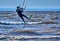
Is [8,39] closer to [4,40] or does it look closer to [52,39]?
[4,40]

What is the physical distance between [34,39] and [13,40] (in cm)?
174

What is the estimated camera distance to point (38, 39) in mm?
20234

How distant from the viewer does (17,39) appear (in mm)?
20453

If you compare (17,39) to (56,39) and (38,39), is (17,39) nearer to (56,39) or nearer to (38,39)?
(38,39)

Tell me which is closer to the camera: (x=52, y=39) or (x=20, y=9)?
(x=52, y=39)

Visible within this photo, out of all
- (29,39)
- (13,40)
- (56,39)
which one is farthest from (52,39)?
(13,40)

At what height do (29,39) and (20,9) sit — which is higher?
(20,9)

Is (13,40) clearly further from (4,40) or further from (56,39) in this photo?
(56,39)

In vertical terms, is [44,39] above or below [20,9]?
below

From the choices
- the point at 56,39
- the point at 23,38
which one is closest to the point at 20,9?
the point at 23,38

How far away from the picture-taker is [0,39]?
2039 centimetres

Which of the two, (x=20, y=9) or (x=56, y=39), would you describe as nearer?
(x=56, y=39)

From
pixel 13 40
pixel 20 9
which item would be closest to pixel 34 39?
pixel 13 40

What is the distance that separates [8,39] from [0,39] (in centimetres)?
65
